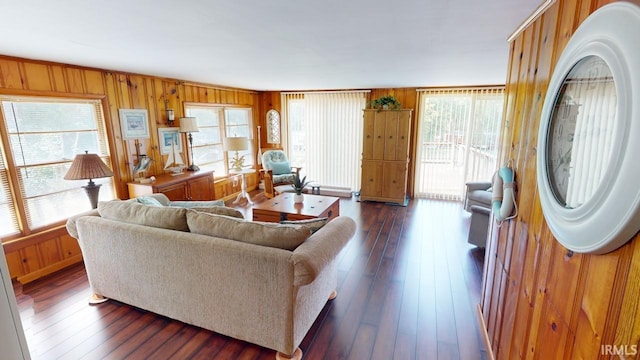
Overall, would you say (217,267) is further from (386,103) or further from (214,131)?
(386,103)

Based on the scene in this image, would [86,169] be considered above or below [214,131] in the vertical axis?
below

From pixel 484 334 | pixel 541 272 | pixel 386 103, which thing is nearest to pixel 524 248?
pixel 541 272

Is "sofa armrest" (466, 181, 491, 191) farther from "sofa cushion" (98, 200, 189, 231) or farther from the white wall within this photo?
the white wall

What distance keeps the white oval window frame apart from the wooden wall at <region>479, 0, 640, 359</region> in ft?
0.16

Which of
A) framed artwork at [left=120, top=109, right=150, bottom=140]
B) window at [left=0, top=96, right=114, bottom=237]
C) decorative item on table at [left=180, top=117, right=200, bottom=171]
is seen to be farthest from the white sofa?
decorative item on table at [left=180, top=117, right=200, bottom=171]

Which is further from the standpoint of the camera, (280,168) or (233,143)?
(280,168)

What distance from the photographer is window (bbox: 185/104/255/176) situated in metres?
5.17

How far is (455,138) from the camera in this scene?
5.55 metres

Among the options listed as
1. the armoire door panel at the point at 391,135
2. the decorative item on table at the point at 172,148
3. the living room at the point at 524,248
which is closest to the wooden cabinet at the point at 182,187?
the decorative item on table at the point at 172,148

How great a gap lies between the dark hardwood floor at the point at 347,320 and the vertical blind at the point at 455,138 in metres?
2.48

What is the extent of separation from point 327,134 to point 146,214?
4.47 metres

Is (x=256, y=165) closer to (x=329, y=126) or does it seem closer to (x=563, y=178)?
(x=329, y=126)

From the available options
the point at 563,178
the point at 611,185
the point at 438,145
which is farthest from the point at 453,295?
the point at 438,145

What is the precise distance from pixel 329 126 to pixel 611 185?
18.4 feet
